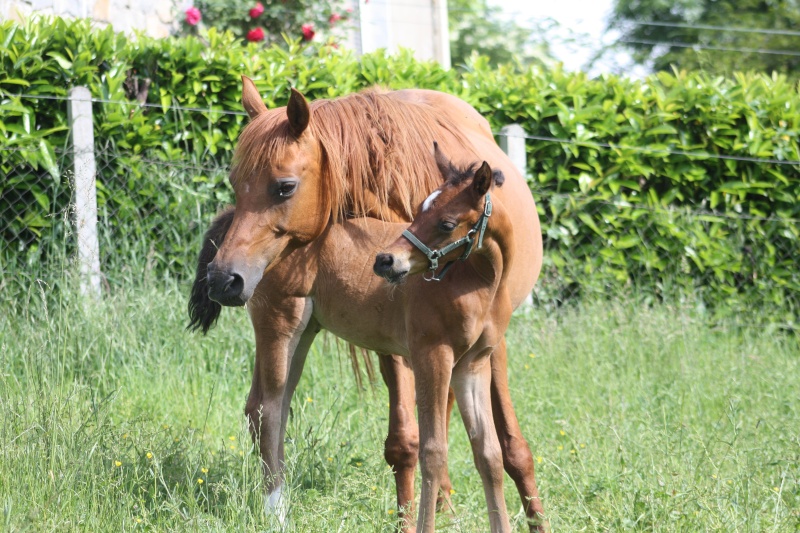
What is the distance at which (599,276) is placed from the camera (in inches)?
271

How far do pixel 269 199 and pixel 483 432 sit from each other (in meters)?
1.16

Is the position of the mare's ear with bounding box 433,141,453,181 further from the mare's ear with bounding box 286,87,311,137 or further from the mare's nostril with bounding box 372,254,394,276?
the mare's ear with bounding box 286,87,311,137

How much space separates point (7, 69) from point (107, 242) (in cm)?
126

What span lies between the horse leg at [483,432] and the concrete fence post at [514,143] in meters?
3.43

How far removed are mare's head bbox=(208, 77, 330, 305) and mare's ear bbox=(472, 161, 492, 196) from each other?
68 centimetres

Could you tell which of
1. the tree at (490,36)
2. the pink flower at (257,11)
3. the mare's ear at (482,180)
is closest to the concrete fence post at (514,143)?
the mare's ear at (482,180)

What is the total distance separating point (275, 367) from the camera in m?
3.61

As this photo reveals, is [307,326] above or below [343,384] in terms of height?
above

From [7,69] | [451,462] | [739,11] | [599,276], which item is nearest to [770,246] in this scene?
[599,276]

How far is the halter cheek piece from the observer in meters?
2.87

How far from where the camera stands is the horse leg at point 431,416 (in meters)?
3.09

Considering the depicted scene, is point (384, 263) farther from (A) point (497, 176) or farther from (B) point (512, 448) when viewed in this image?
(B) point (512, 448)

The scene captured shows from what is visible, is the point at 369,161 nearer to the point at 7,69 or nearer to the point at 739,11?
the point at 7,69

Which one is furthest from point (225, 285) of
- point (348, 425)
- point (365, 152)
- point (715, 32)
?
point (715, 32)
